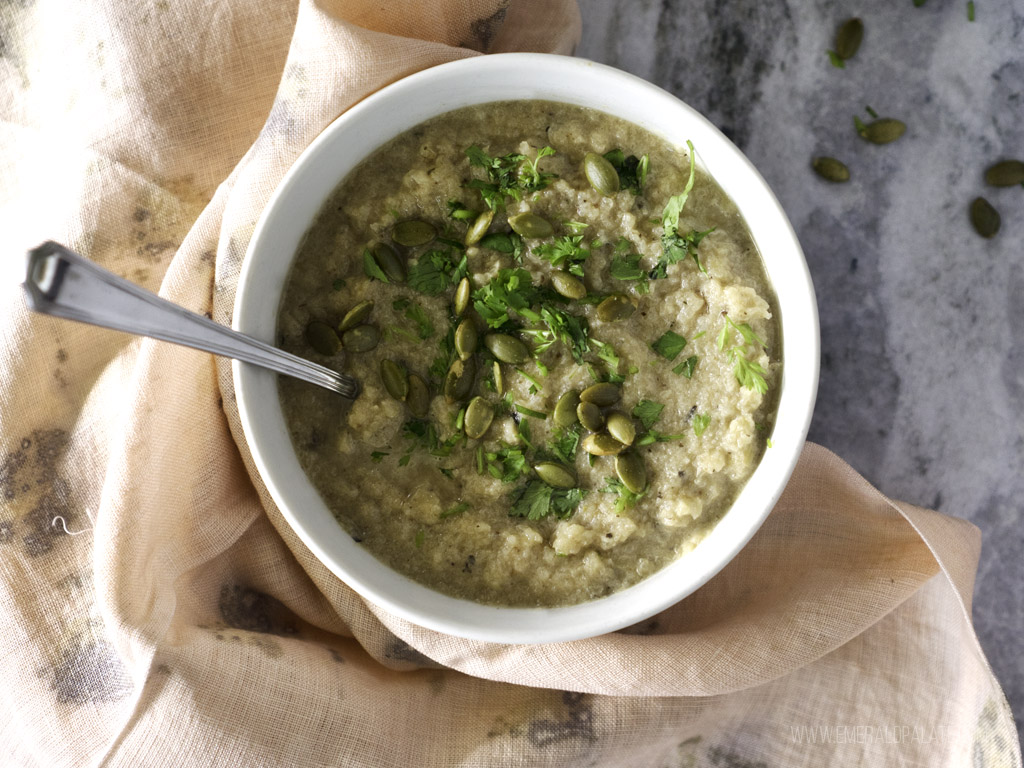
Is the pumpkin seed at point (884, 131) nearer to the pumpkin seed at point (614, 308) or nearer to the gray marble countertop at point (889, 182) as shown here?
the gray marble countertop at point (889, 182)

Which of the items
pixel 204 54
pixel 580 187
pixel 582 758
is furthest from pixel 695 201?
pixel 582 758

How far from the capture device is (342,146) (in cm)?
252

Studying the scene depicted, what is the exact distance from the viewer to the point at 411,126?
2.61 meters

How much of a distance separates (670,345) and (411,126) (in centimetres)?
99

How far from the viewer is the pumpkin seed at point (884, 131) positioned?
10.6 feet

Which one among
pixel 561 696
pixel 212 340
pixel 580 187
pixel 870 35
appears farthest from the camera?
pixel 870 35

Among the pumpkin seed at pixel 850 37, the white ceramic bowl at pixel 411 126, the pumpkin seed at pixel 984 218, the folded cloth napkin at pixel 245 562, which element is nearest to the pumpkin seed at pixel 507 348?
the white ceramic bowl at pixel 411 126

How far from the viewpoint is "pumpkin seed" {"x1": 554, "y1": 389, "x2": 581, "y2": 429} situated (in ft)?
8.17

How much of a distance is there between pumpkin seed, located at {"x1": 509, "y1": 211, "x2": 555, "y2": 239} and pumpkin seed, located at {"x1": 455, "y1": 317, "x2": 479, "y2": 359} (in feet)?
0.95

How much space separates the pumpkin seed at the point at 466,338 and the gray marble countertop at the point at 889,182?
4.55ft

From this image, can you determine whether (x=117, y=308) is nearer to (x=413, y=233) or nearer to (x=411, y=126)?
(x=413, y=233)

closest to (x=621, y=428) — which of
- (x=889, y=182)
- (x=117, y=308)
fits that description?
(x=117, y=308)

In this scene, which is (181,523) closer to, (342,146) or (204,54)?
(342,146)

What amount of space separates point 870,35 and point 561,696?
2.61 metres
